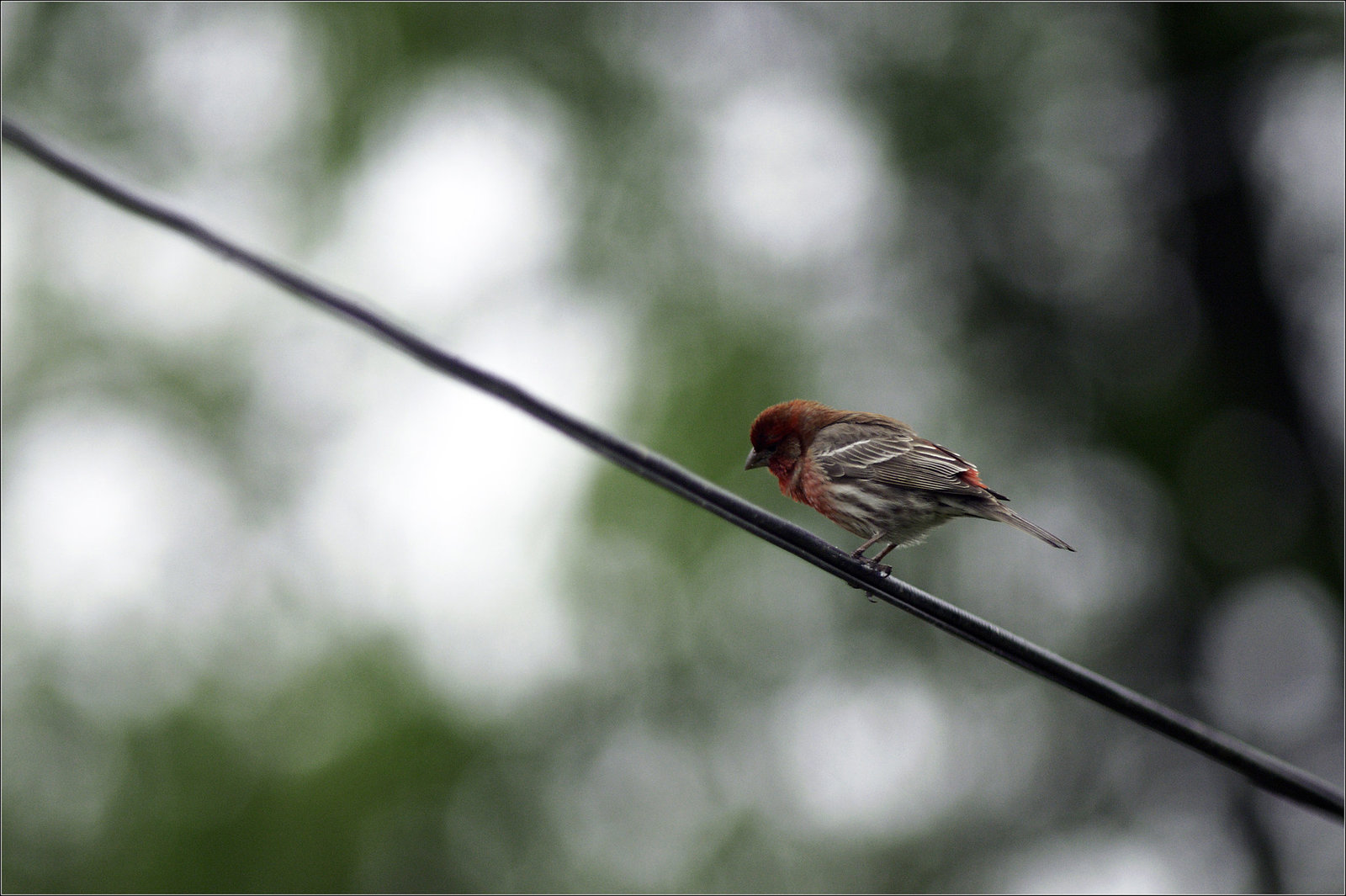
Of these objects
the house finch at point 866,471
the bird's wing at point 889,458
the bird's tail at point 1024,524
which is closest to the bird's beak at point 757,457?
the house finch at point 866,471

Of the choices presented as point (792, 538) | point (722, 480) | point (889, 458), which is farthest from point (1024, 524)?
point (722, 480)

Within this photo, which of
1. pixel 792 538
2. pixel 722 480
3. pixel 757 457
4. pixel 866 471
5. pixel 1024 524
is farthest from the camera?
pixel 722 480

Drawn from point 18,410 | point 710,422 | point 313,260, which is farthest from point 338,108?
point 710,422

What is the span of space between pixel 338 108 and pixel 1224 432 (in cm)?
1538

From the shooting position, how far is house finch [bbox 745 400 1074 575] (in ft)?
15.6

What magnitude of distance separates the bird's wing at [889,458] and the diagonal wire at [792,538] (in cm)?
159

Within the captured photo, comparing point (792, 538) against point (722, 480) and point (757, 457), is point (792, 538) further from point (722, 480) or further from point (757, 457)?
point (722, 480)

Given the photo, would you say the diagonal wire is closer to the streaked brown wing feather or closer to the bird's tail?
the bird's tail

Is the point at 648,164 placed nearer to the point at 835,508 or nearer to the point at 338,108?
the point at 338,108

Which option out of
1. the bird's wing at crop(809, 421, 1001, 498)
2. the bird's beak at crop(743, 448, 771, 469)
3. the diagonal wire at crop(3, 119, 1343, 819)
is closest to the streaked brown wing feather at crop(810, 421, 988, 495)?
the bird's wing at crop(809, 421, 1001, 498)

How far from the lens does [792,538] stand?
3.17 meters

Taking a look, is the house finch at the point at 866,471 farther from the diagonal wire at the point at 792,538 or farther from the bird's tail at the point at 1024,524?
the diagonal wire at the point at 792,538

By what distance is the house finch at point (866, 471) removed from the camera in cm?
475

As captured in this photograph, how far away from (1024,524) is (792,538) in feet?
4.75
